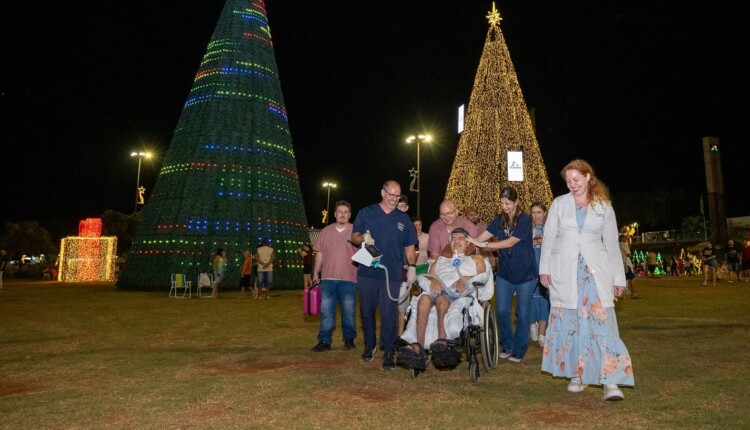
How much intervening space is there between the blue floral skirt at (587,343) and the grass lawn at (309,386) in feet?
0.73

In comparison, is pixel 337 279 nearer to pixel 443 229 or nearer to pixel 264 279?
pixel 443 229

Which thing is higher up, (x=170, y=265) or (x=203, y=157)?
(x=203, y=157)

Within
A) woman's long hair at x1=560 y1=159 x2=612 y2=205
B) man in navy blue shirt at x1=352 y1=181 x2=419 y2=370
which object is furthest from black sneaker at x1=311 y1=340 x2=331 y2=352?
woman's long hair at x1=560 y1=159 x2=612 y2=205

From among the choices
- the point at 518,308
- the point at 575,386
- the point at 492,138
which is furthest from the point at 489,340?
the point at 492,138

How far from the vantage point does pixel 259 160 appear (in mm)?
A: 18953

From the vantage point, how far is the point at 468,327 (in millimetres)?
5145

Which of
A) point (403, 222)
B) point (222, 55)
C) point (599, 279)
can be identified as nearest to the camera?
point (599, 279)

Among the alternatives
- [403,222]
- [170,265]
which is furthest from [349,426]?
[170,265]

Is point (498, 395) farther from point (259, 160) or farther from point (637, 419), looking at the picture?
point (259, 160)

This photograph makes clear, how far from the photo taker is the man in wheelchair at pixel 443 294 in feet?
16.3

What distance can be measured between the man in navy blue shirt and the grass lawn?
16.9 inches

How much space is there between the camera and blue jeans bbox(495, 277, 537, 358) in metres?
6.08

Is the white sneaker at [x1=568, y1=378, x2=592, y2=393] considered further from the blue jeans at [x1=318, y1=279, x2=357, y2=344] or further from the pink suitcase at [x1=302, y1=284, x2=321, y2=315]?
the pink suitcase at [x1=302, y1=284, x2=321, y2=315]

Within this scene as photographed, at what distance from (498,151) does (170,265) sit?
59.2 ft
